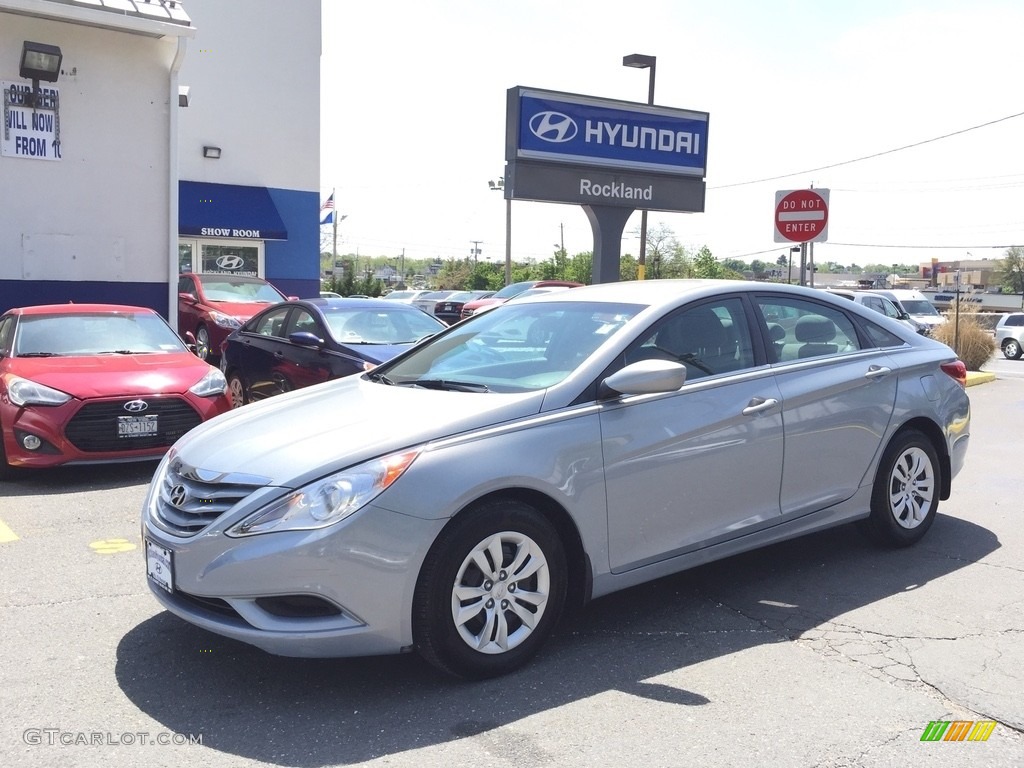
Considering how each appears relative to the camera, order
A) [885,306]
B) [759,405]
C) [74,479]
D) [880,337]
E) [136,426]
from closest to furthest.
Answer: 1. [759,405]
2. [880,337]
3. [136,426]
4. [74,479]
5. [885,306]

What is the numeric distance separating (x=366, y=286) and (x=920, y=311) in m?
23.7

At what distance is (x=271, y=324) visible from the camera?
10.4 m

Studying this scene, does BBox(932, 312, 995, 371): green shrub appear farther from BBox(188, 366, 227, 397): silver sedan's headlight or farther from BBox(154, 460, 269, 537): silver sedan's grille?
BBox(154, 460, 269, 537): silver sedan's grille

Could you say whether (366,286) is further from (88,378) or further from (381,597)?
(381,597)

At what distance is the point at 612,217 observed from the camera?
13391 mm

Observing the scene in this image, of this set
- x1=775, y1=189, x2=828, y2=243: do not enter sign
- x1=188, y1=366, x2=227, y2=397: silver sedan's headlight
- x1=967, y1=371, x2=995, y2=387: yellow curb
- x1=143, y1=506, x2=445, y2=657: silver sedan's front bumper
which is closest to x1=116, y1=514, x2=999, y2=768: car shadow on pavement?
x1=143, y1=506, x2=445, y2=657: silver sedan's front bumper

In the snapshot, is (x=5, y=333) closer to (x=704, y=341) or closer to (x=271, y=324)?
(x=271, y=324)

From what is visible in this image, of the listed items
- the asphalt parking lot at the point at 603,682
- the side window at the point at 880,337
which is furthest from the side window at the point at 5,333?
the side window at the point at 880,337

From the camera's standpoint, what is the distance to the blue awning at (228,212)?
2162 centimetres

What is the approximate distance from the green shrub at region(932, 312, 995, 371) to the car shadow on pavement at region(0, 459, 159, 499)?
16183 millimetres

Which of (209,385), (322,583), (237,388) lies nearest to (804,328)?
(322,583)

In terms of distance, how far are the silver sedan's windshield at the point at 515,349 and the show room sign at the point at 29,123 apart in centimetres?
902

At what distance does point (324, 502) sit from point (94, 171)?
1055 cm

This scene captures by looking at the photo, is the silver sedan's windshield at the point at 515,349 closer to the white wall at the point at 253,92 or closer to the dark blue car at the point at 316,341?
the dark blue car at the point at 316,341
